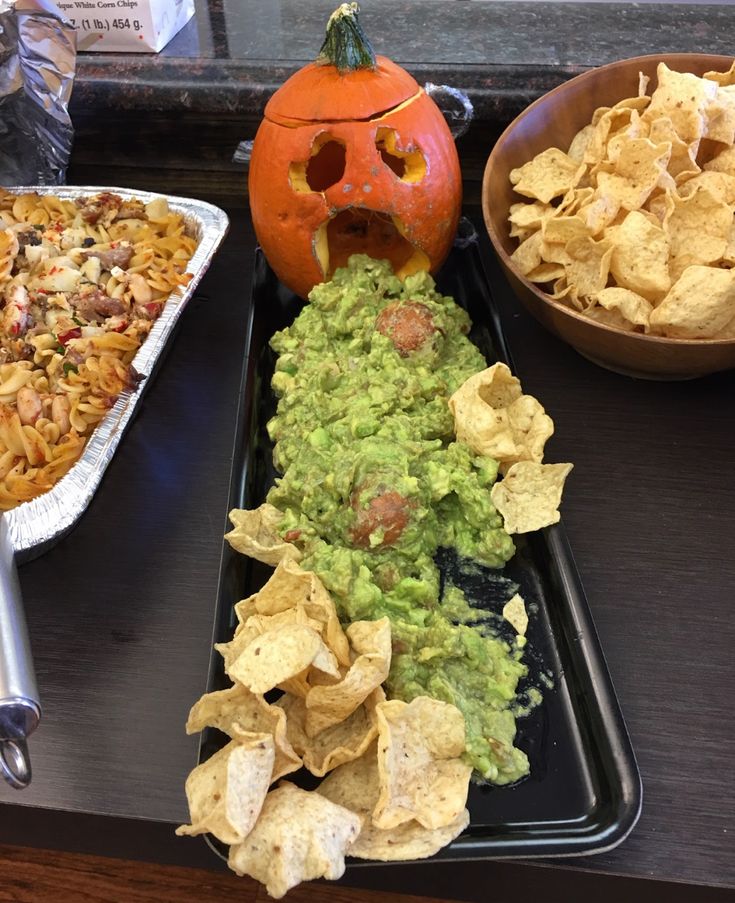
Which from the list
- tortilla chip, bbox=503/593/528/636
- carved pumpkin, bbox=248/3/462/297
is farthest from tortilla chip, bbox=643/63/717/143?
tortilla chip, bbox=503/593/528/636

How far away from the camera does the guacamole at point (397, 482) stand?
31.7 inches

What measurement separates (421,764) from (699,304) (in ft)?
2.21

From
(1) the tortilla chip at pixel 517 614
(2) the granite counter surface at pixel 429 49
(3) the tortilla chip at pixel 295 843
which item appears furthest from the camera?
(2) the granite counter surface at pixel 429 49

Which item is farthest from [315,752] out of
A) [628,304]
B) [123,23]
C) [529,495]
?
[123,23]

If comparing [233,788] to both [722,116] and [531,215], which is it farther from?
[722,116]

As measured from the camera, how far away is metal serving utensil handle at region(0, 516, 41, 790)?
70 cm

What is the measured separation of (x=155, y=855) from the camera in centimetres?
85

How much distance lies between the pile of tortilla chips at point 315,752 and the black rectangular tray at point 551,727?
0.15 feet

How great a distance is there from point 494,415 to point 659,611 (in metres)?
0.33

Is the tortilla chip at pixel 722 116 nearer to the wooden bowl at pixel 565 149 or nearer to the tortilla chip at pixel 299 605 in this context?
the wooden bowl at pixel 565 149

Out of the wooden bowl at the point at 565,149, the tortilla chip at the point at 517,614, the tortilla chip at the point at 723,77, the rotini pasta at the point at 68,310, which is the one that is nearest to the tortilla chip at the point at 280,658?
the tortilla chip at the point at 517,614

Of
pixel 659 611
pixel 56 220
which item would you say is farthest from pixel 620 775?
pixel 56 220

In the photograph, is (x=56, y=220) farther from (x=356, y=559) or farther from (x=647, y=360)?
(x=647, y=360)

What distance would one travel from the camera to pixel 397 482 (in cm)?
89
